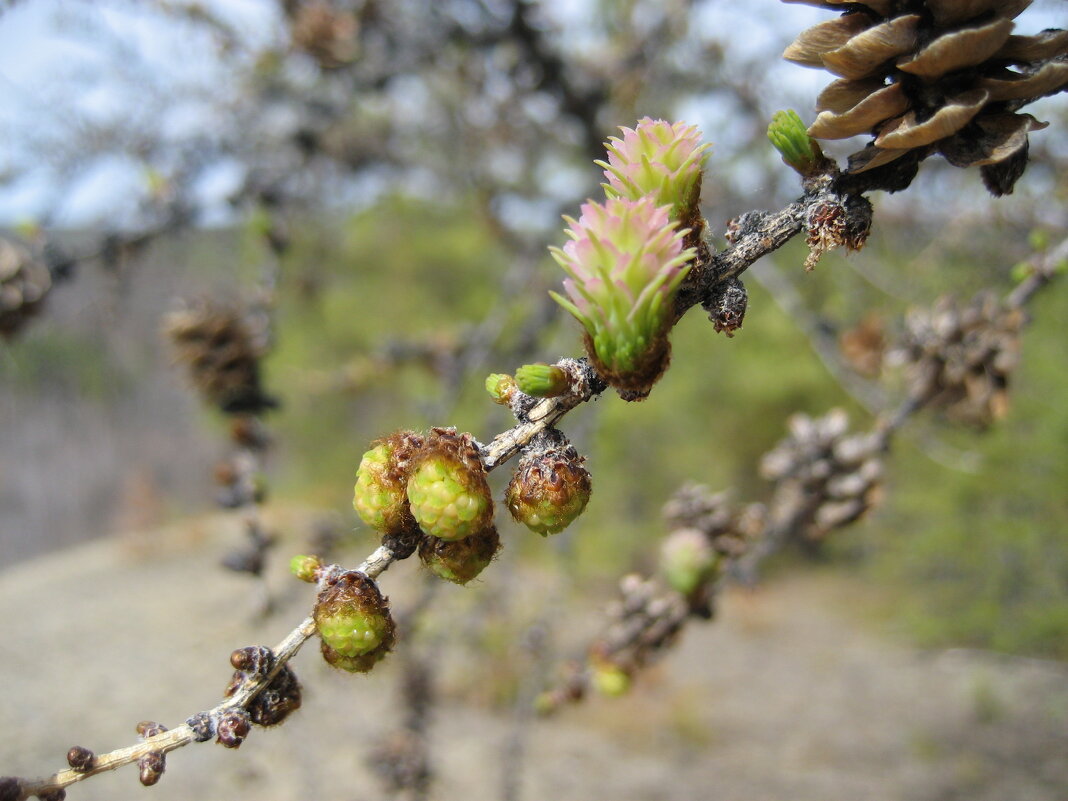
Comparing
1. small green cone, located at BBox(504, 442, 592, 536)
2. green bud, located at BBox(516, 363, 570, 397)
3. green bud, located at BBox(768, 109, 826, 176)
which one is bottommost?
small green cone, located at BBox(504, 442, 592, 536)

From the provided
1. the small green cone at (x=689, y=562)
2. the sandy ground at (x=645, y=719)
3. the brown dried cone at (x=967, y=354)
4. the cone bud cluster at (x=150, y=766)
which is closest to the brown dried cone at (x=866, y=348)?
the brown dried cone at (x=967, y=354)

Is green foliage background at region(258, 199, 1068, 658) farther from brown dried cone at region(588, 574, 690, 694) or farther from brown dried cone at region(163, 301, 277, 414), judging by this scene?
brown dried cone at region(588, 574, 690, 694)

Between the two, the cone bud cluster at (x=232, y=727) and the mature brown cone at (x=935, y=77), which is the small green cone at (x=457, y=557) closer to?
the cone bud cluster at (x=232, y=727)

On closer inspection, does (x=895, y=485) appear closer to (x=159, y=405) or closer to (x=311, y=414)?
(x=311, y=414)

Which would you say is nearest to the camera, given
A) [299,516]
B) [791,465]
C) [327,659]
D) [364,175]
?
[327,659]

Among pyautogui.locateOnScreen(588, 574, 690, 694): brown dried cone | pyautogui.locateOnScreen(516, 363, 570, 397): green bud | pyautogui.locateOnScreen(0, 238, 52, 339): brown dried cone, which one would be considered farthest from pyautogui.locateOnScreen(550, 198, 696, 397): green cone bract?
pyautogui.locateOnScreen(0, 238, 52, 339): brown dried cone

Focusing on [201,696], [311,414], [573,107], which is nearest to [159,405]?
[311,414]
